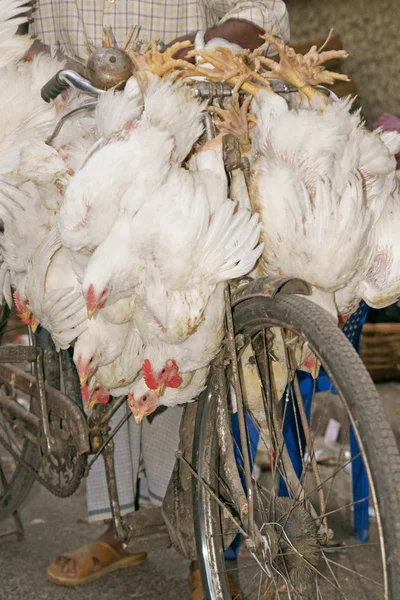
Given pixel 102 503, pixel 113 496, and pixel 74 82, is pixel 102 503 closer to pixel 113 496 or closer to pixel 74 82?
pixel 113 496

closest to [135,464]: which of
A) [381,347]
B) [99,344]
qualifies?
[99,344]

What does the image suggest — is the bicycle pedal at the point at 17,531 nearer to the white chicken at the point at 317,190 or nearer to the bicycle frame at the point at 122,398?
the bicycle frame at the point at 122,398

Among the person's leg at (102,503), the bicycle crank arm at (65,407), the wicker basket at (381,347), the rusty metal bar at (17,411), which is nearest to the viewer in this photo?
the bicycle crank arm at (65,407)

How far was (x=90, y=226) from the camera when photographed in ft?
5.63

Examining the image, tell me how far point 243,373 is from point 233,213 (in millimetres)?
442

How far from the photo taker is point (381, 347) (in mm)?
4598

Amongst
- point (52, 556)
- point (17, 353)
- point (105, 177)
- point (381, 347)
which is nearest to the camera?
point (105, 177)

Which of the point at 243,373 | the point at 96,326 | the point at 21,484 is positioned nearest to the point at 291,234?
the point at 243,373

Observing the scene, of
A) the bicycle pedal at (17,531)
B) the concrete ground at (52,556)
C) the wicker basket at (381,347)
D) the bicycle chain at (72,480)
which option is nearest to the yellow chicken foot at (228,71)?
the bicycle chain at (72,480)

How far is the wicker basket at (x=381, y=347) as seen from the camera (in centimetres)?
457

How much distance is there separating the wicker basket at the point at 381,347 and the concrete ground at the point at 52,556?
186 cm

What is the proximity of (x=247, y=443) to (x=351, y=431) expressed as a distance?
0.92 metres

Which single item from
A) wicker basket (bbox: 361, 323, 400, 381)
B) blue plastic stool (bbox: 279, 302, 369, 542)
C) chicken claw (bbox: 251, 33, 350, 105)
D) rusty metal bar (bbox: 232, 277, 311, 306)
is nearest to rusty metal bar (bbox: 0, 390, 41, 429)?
blue plastic stool (bbox: 279, 302, 369, 542)

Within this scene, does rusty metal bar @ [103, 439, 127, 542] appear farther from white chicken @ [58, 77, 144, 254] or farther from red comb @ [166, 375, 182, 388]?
white chicken @ [58, 77, 144, 254]
